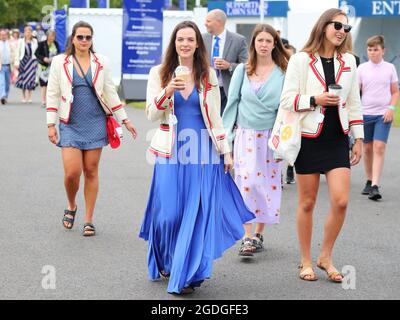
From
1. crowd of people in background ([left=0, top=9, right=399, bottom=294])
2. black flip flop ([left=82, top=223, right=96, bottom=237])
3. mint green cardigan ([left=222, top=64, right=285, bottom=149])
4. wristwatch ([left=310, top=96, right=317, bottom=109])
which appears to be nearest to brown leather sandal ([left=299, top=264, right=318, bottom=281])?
crowd of people in background ([left=0, top=9, right=399, bottom=294])

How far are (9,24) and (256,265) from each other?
73535mm

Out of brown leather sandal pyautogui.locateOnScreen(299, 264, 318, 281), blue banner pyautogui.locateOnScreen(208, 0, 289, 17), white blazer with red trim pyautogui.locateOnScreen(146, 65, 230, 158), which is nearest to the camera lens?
white blazer with red trim pyautogui.locateOnScreen(146, 65, 230, 158)

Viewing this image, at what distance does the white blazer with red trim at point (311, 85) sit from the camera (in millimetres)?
6400

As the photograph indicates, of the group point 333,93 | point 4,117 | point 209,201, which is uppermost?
point 333,93

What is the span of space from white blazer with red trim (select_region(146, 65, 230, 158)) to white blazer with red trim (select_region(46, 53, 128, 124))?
1920 mm

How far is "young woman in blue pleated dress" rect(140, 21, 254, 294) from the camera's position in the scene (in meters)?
6.18

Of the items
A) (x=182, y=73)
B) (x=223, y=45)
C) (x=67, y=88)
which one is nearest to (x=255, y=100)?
(x=67, y=88)

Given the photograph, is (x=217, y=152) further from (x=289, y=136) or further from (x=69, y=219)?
(x=69, y=219)

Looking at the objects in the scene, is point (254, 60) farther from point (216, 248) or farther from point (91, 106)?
point (216, 248)

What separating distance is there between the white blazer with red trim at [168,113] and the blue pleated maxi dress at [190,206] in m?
0.05

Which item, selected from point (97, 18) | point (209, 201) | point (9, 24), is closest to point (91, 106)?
point (209, 201)

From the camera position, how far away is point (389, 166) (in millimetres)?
13148
